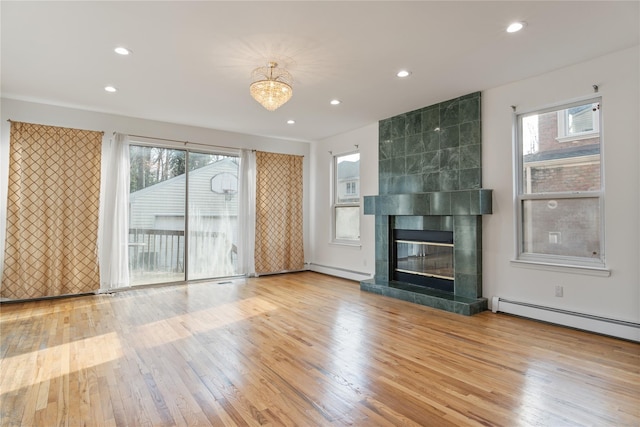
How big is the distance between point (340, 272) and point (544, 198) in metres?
3.68

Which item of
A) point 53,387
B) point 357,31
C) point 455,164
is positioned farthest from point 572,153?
point 53,387

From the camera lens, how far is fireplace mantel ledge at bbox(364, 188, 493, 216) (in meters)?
4.06

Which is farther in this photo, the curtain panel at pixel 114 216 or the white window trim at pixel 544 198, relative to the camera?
the curtain panel at pixel 114 216

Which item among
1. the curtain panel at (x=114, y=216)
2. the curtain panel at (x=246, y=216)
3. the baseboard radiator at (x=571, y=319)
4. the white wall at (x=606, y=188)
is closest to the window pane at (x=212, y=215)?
the curtain panel at (x=246, y=216)

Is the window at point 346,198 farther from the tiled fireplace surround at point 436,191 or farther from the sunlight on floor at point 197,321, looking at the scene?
the sunlight on floor at point 197,321

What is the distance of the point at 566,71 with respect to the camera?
3.53m

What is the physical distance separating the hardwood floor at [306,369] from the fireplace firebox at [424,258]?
721mm

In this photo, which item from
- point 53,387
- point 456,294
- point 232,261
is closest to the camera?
point 53,387

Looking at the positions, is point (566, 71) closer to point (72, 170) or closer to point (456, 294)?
point (456, 294)

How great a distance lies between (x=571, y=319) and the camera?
11.3 ft

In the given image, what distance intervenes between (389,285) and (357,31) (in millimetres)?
3502

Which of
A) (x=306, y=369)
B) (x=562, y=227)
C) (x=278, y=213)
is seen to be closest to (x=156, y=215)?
(x=278, y=213)

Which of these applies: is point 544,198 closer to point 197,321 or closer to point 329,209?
point 329,209

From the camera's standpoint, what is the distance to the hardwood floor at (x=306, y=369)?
6.46ft
